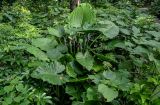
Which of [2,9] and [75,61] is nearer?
[75,61]

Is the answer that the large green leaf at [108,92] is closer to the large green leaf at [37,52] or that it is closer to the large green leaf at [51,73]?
the large green leaf at [51,73]

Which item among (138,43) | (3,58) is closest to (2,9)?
(3,58)

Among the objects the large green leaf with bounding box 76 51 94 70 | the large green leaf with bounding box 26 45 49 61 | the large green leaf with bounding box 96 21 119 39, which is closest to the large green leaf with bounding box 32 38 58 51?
the large green leaf with bounding box 26 45 49 61

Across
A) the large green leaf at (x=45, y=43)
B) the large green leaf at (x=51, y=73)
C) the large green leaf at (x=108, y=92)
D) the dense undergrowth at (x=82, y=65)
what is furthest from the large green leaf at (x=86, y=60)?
the large green leaf at (x=108, y=92)

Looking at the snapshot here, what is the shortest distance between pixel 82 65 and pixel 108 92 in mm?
747

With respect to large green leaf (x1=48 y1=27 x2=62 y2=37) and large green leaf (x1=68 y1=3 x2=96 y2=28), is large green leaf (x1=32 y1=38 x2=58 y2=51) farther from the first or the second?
large green leaf (x1=68 y1=3 x2=96 y2=28)

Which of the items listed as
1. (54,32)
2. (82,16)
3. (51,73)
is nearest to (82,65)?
(51,73)

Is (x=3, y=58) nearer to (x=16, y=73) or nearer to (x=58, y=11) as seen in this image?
(x=16, y=73)

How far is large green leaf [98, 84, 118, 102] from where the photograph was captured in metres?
3.41

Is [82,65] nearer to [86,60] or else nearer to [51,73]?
[86,60]

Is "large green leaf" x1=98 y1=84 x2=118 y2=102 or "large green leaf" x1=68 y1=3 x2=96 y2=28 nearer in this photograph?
"large green leaf" x1=98 y1=84 x2=118 y2=102

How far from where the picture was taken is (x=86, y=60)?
4.15 metres

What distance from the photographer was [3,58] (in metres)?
4.43

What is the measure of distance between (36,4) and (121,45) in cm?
413
